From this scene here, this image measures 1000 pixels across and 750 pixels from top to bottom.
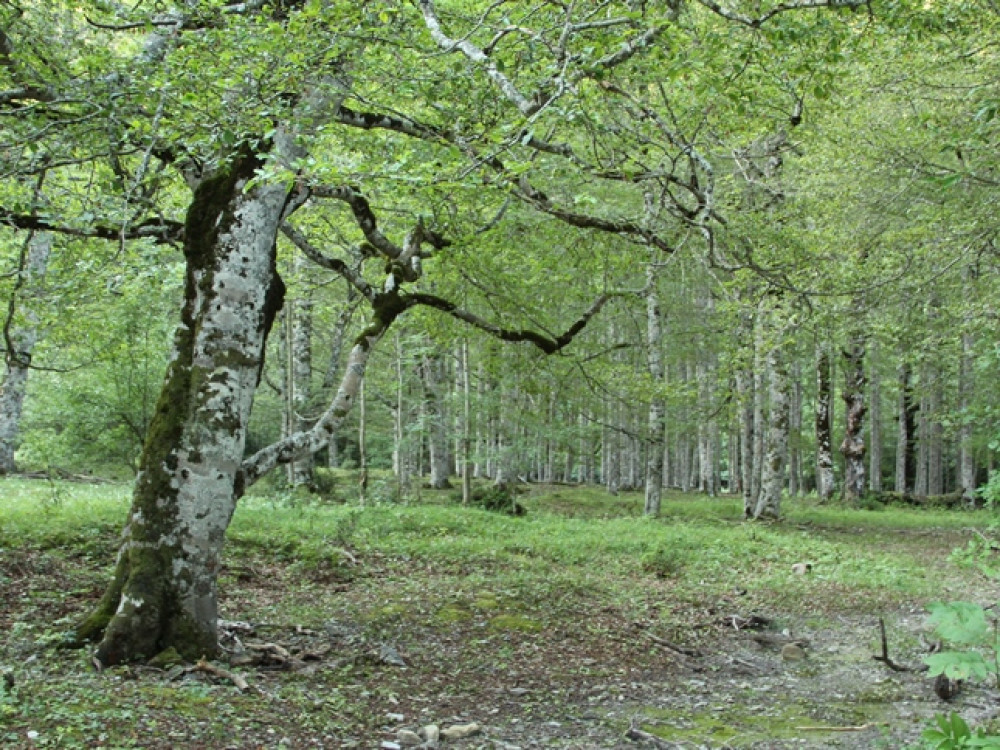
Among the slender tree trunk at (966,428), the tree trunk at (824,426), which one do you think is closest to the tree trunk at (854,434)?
Answer: the tree trunk at (824,426)

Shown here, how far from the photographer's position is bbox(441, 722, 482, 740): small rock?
496 centimetres

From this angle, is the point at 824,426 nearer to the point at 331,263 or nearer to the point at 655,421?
the point at 655,421

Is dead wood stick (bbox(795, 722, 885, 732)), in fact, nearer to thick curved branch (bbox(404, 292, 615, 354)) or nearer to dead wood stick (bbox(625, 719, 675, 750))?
dead wood stick (bbox(625, 719, 675, 750))

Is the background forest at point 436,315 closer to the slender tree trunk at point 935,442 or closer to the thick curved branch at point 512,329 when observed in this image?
the thick curved branch at point 512,329

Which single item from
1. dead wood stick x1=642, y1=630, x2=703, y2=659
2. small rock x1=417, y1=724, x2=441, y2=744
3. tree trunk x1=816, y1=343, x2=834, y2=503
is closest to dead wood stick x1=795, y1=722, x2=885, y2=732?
dead wood stick x1=642, y1=630, x2=703, y2=659

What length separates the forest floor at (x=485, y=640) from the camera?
4770mm

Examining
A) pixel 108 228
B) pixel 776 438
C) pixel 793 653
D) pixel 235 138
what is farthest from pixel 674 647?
pixel 776 438

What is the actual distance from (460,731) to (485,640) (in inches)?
89.7

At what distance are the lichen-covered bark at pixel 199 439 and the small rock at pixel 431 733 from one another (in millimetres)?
1818

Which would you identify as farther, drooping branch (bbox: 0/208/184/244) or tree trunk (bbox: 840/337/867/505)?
tree trunk (bbox: 840/337/867/505)

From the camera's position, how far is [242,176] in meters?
6.03

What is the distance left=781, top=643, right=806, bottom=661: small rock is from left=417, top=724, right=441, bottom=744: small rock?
4254 millimetres

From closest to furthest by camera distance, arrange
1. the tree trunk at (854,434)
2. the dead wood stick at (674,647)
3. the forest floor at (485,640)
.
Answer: the forest floor at (485,640) < the dead wood stick at (674,647) < the tree trunk at (854,434)

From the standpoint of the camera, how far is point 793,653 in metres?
7.57
